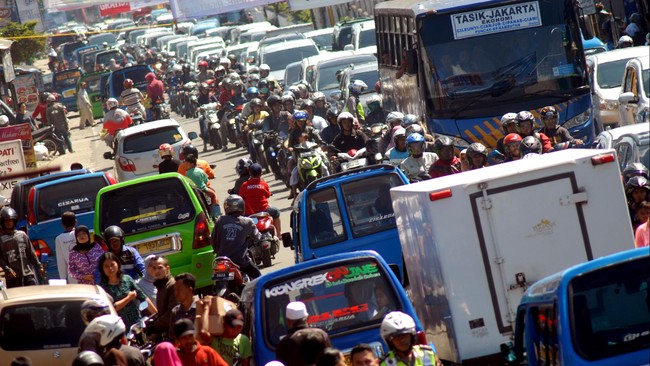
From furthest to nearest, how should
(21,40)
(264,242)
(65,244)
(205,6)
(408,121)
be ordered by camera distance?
(21,40) → (205,6) → (408,121) → (264,242) → (65,244)

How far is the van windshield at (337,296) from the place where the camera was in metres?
10.2

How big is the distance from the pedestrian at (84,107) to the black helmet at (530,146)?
110 feet

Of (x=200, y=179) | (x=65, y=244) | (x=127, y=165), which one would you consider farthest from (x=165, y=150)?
(x=127, y=165)

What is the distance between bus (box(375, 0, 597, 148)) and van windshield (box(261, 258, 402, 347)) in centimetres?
1014

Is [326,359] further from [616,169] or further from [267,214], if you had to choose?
[267,214]

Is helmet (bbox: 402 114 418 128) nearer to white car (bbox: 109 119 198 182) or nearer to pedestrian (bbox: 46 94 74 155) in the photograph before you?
white car (bbox: 109 119 198 182)

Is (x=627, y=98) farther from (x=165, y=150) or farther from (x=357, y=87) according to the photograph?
(x=357, y=87)

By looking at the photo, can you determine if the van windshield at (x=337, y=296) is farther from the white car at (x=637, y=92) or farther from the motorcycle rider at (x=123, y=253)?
the white car at (x=637, y=92)

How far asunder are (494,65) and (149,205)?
5760 mm

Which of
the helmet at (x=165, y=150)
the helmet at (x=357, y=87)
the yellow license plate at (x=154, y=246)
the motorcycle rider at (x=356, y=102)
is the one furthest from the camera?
the helmet at (x=357, y=87)

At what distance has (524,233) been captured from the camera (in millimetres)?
10812

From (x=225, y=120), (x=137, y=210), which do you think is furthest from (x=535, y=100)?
(x=225, y=120)

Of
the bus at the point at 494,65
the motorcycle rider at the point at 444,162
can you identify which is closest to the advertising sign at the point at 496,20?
the bus at the point at 494,65

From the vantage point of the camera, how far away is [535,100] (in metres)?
20.0
